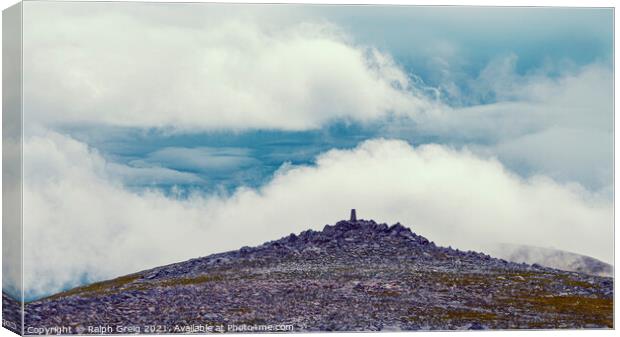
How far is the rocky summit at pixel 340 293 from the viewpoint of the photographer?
37.1 m

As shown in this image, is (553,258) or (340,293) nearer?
(340,293)

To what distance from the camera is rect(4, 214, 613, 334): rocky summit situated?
122 ft

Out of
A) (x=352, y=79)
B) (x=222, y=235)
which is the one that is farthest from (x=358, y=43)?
(x=222, y=235)

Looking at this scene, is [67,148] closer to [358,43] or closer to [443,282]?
[358,43]

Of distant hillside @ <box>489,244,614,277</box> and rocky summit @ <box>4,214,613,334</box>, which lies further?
distant hillside @ <box>489,244,614,277</box>

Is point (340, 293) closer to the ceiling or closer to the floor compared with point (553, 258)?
closer to the floor

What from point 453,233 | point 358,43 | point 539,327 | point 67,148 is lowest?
point 539,327

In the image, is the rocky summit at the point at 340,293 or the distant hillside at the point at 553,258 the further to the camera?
the distant hillside at the point at 553,258

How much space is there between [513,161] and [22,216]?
1436 centimetres

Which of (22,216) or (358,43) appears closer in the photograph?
(22,216)

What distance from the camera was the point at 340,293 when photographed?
124 feet

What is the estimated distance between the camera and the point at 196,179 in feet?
123

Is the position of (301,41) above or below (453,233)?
above

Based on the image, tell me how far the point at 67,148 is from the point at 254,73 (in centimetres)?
577
